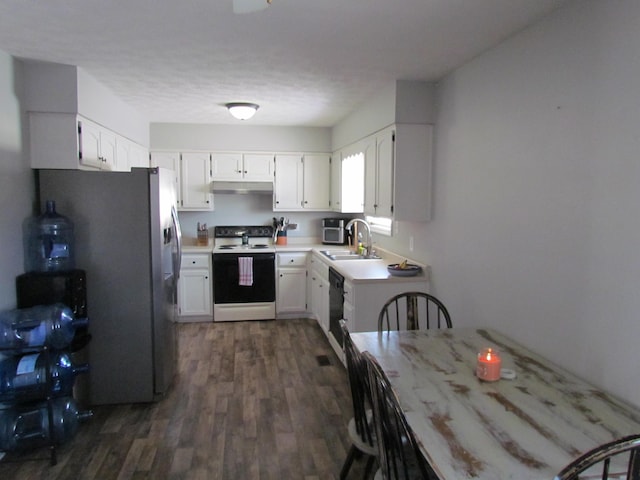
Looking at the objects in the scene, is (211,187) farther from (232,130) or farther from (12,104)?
(12,104)

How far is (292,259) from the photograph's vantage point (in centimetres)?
553

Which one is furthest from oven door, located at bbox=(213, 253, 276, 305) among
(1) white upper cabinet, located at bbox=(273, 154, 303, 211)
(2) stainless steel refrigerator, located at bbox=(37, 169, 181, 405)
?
(2) stainless steel refrigerator, located at bbox=(37, 169, 181, 405)

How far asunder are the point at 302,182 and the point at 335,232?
76 cm

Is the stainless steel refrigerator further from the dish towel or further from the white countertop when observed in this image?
the dish towel

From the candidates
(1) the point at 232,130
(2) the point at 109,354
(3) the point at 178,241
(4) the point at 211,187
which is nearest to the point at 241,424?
(2) the point at 109,354

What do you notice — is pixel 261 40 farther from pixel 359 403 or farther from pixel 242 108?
pixel 359 403

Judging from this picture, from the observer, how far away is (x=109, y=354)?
3369 mm

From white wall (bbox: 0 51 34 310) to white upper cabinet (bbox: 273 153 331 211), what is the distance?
9.96 feet

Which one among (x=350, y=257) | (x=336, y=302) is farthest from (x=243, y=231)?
(x=336, y=302)

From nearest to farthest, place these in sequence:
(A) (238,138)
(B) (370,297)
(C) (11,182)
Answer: (C) (11,182) → (B) (370,297) → (A) (238,138)

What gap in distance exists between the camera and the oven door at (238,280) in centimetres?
535

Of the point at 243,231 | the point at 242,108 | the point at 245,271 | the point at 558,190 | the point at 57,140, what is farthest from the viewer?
the point at 243,231

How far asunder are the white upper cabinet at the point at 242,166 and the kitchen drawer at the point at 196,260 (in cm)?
98

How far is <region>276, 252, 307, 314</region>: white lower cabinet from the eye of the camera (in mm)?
5527
